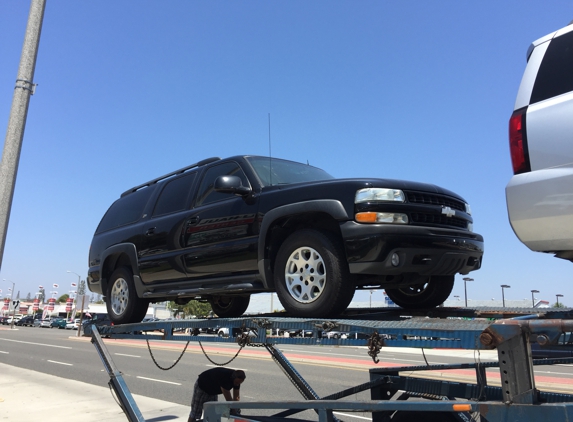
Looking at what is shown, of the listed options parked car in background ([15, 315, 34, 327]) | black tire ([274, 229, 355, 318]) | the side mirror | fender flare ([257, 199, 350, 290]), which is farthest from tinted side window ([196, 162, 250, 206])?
parked car in background ([15, 315, 34, 327])

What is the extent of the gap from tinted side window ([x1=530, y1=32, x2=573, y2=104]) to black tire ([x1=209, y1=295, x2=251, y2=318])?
473 centimetres

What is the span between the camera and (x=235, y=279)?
4.89 metres

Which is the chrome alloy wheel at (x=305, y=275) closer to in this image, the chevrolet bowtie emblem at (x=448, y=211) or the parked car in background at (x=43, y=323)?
the chevrolet bowtie emblem at (x=448, y=211)

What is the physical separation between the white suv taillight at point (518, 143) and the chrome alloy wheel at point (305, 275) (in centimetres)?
160

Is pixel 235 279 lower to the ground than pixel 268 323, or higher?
higher

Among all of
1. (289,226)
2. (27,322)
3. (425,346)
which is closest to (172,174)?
(289,226)

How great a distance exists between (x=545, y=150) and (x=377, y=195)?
1324 mm

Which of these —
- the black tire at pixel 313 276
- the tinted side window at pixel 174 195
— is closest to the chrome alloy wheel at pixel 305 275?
the black tire at pixel 313 276

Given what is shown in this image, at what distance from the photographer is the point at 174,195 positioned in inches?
242

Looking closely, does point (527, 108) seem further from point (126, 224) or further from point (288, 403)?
point (126, 224)

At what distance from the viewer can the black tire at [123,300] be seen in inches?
252

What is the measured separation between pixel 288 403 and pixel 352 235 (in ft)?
4.29

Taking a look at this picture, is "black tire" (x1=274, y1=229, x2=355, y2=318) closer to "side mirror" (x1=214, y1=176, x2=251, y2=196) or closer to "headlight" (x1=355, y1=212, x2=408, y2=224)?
"headlight" (x1=355, y1=212, x2=408, y2=224)

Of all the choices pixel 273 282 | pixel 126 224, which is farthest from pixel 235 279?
pixel 126 224
